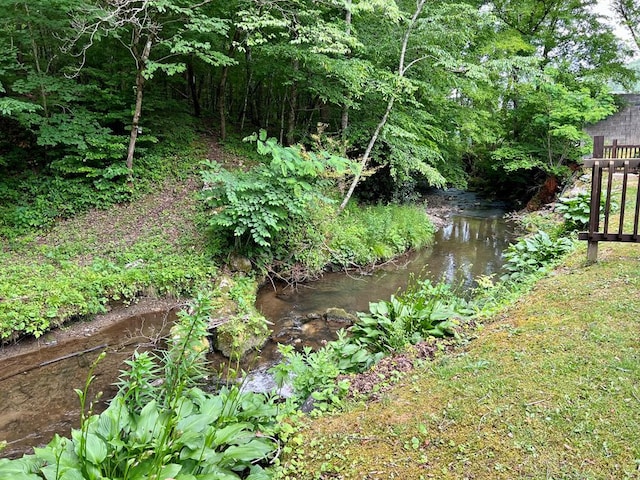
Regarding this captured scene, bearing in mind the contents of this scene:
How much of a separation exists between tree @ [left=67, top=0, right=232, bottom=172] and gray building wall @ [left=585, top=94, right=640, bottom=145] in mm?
14389

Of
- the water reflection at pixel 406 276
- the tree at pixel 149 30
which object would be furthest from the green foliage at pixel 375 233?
the tree at pixel 149 30

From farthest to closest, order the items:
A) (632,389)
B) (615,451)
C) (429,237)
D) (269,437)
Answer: (429,237)
(269,437)
(632,389)
(615,451)

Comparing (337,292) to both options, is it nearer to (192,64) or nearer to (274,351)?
(274,351)

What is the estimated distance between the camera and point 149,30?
7.67 metres

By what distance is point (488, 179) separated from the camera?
19.6m

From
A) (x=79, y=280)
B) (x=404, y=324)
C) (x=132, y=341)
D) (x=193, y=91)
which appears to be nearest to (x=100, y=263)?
(x=79, y=280)

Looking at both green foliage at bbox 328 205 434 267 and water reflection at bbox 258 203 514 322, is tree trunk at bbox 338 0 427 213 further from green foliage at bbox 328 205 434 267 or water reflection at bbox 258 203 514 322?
water reflection at bbox 258 203 514 322

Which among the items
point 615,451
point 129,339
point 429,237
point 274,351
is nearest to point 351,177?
point 429,237

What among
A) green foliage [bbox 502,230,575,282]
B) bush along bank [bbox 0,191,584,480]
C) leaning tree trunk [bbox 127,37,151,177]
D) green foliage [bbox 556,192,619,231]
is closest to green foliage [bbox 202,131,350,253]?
leaning tree trunk [bbox 127,37,151,177]

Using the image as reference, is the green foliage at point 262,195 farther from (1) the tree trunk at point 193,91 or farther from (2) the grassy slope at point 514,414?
(1) the tree trunk at point 193,91

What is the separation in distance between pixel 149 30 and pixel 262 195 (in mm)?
4207

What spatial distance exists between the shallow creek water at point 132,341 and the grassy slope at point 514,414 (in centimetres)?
89

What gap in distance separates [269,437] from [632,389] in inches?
89.3

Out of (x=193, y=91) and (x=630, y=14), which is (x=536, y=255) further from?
(x=630, y=14)
